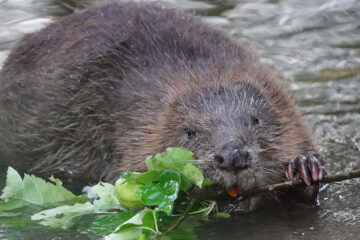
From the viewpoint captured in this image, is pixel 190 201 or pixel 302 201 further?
pixel 302 201

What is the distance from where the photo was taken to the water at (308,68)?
471cm

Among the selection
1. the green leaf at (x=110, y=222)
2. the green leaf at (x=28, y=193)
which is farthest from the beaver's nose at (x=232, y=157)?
the green leaf at (x=28, y=193)

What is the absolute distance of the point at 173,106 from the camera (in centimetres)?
513

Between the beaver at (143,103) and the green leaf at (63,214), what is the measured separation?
0.54 metres

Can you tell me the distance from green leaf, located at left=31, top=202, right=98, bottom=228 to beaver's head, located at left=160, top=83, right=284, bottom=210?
0.66m

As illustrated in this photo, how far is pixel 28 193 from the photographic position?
16.2ft

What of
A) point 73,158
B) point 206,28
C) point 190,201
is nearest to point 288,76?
point 206,28

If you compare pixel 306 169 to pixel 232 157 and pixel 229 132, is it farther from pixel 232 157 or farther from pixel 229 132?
pixel 232 157

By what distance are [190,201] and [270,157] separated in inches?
21.5

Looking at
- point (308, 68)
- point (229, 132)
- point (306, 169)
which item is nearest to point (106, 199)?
point (229, 132)

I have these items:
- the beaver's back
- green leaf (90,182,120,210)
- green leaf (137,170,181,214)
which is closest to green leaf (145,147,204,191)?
green leaf (137,170,181,214)

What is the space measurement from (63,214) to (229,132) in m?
1.11

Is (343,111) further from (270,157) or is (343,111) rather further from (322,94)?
(270,157)

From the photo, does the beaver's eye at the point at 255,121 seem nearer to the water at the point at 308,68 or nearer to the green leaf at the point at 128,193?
the water at the point at 308,68
